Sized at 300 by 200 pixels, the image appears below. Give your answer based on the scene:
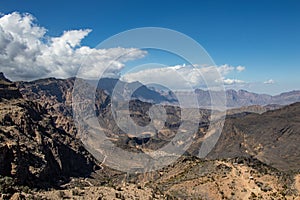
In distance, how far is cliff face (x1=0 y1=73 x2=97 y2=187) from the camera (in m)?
99.8

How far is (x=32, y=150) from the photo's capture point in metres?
128

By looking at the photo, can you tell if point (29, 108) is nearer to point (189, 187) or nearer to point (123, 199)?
point (189, 187)

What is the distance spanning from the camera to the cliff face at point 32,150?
327 feet

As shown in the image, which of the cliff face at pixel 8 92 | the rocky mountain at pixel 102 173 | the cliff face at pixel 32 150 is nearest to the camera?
the rocky mountain at pixel 102 173

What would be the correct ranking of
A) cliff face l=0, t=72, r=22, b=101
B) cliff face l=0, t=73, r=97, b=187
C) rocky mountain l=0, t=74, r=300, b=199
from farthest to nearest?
cliff face l=0, t=72, r=22, b=101 < cliff face l=0, t=73, r=97, b=187 < rocky mountain l=0, t=74, r=300, b=199

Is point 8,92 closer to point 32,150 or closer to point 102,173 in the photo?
point 32,150

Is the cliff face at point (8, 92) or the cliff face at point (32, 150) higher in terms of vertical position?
the cliff face at point (8, 92)

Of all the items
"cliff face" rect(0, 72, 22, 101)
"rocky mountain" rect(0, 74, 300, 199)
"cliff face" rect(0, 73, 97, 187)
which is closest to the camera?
"rocky mountain" rect(0, 74, 300, 199)

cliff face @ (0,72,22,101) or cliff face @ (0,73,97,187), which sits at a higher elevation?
cliff face @ (0,72,22,101)

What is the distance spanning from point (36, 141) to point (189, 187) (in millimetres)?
97172

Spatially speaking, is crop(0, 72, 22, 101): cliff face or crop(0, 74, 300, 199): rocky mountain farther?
crop(0, 72, 22, 101): cliff face

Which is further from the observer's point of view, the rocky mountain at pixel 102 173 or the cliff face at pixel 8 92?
the cliff face at pixel 8 92

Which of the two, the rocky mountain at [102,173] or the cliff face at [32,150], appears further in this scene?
the cliff face at [32,150]

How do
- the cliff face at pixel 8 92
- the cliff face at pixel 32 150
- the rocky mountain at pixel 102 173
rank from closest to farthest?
the rocky mountain at pixel 102 173 → the cliff face at pixel 32 150 → the cliff face at pixel 8 92
